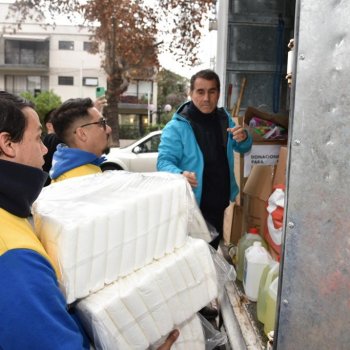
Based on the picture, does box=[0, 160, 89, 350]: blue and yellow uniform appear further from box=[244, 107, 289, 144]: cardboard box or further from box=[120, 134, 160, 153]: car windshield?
box=[120, 134, 160, 153]: car windshield

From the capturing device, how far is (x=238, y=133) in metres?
2.96

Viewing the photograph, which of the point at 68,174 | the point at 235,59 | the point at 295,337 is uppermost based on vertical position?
the point at 235,59

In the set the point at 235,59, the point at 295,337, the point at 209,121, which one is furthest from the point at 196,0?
the point at 295,337

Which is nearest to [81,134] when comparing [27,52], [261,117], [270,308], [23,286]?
[23,286]

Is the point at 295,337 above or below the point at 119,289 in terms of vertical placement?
below

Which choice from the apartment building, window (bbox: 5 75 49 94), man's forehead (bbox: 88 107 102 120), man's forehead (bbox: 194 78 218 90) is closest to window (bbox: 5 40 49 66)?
the apartment building

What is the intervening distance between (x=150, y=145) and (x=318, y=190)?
943 centimetres

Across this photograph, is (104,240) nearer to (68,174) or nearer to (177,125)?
(68,174)

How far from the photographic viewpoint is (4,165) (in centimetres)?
111

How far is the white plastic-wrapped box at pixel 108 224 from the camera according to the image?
1260mm

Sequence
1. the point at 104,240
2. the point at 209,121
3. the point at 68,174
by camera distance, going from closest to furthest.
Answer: the point at 104,240 < the point at 68,174 < the point at 209,121

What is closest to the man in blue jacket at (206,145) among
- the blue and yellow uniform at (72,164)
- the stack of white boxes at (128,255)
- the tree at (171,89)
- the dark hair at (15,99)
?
the blue and yellow uniform at (72,164)

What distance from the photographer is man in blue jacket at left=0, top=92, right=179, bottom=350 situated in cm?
98

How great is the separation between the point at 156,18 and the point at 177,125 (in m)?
11.7
